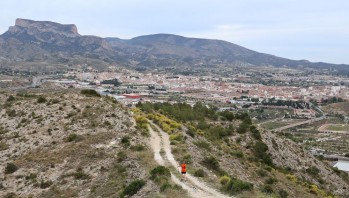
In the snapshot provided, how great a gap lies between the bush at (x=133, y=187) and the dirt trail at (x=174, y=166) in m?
1.89

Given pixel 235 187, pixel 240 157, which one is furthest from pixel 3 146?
pixel 235 187

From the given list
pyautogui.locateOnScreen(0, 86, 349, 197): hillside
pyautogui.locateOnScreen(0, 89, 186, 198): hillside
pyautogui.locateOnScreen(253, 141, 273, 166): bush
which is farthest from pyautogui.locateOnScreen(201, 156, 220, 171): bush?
pyautogui.locateOnScreen(253, 141, 273, 166): bush

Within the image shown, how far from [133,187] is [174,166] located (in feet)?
15.1

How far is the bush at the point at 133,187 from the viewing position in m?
21.2

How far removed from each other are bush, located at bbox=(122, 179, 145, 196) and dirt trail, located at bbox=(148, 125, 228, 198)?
189cm

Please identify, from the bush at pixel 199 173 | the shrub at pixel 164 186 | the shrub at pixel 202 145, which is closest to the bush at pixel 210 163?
the bush at pixel 199 173

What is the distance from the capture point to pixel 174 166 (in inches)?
997

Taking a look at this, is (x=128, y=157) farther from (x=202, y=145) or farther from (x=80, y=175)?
(x=202, y=145)

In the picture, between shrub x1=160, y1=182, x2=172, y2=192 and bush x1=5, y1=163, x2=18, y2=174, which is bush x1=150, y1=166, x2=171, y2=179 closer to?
shrub x1=160, y1=182, x2=172, y2=192

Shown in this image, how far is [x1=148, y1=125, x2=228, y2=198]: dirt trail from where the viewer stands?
20.5 metres

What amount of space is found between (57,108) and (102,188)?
19.7m

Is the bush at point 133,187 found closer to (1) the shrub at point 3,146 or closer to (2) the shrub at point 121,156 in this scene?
(2) the shrub at point 121,156

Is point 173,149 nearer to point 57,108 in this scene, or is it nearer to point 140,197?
point 140,197

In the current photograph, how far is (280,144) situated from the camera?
49.0 m
